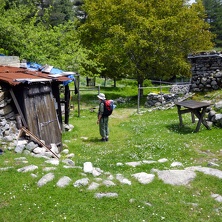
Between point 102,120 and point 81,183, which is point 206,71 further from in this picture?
point 81,183

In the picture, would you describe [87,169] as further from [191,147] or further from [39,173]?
[191,147]

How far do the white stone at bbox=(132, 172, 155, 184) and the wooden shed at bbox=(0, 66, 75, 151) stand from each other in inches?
179

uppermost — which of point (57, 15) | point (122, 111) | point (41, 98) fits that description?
point (57, 15)

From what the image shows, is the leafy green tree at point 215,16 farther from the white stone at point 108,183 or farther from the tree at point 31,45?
the white stone at point 108,183

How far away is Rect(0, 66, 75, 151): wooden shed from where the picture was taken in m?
10.2

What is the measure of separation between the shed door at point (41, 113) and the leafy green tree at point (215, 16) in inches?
1939

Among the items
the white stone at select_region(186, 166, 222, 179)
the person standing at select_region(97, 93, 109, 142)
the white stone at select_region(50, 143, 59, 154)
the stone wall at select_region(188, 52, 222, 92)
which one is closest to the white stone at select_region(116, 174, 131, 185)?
the white stone at select_region(186, 166, 222, 179)

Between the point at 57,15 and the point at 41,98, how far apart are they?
145 ft

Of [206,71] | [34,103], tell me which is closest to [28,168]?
[34,103]

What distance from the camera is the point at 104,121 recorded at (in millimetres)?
12820

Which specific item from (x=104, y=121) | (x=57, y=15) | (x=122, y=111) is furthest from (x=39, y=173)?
(x=57, y=15)

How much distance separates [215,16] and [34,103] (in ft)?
186

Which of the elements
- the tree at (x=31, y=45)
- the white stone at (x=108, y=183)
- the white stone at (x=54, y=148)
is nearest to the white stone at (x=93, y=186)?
the white stone at (x=108, y=183)

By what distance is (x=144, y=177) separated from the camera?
24.5ft
